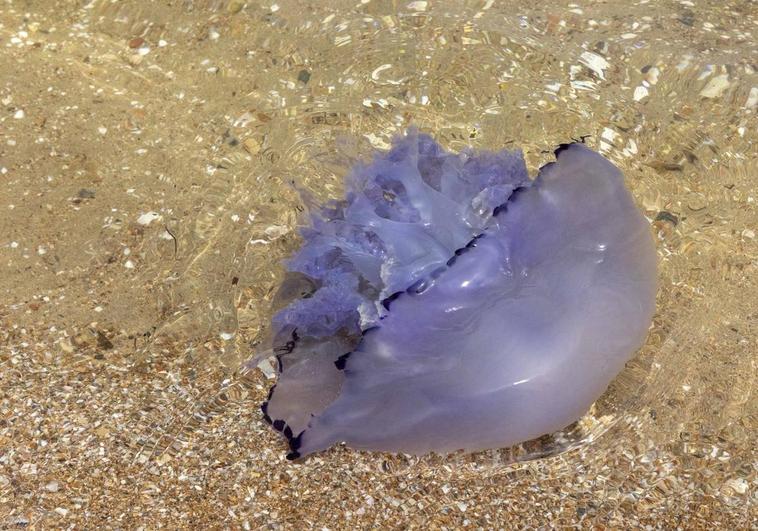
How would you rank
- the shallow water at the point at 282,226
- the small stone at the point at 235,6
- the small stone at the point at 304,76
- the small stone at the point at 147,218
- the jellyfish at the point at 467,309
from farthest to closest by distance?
the small stone at the point at 235,6
the small stone at the point at 304,76
the small stone at the point at 147,218
the shallow water at the point at 282,226
the jellyfish at the point at 467,309

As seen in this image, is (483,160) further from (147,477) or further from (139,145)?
(139,145)

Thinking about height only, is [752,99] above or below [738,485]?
above

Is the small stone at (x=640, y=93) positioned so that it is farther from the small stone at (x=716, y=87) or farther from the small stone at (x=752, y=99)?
the small stone at (x=752, y=99)

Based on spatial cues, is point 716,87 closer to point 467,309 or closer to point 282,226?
point 282,226

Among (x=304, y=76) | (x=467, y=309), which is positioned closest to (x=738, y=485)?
(x=467, y=309)

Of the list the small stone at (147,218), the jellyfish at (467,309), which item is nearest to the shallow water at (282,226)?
the small stone at (147,218)

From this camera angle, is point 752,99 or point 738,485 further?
point 752,99
